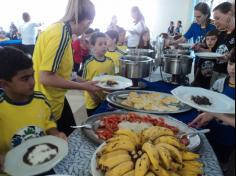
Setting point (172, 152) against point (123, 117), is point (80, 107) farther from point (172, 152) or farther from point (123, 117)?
point (172, 152)

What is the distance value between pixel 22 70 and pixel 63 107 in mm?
477

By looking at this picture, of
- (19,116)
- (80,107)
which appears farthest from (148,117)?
(80,107)

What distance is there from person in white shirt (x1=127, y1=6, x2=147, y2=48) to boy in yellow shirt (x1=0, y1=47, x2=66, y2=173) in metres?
2.78

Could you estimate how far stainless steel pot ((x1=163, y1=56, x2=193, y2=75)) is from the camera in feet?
5.53

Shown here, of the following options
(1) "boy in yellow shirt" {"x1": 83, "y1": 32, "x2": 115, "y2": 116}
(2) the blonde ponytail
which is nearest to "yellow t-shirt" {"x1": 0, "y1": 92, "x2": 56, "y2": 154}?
(2) the blonde ponytail

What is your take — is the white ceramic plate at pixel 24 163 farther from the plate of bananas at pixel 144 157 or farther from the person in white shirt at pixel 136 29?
the person in white shirt at pixel 136 29

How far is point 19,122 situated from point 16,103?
7 centimetres

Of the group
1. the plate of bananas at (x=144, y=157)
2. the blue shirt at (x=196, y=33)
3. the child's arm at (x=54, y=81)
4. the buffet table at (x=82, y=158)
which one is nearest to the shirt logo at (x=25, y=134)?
the buffet table at (x=82, y=158)

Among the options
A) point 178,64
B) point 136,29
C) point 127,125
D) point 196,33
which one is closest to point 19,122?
point 127,125

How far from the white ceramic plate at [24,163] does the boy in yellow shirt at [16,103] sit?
24cm

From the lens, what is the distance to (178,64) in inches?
66.4

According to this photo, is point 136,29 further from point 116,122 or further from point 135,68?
point 116,122

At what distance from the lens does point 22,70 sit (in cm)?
99

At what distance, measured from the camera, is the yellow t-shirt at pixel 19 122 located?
97 centimetres
